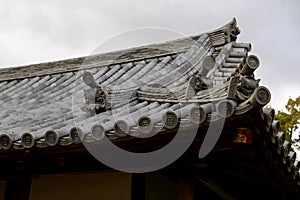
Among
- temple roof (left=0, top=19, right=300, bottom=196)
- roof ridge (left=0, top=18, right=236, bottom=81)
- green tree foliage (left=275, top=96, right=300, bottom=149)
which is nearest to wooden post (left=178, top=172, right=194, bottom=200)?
temple roof (left=0, top=19, right=300, bottom=196)

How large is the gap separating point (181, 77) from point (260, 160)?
6.82 feet

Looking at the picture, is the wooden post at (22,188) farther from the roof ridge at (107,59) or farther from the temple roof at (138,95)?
the roof ridge at (107,59)

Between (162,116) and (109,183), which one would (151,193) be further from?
(162,116)

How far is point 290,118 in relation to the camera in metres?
14.9

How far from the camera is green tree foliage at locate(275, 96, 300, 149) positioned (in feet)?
48.5

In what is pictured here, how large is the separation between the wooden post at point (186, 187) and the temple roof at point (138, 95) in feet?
2.07

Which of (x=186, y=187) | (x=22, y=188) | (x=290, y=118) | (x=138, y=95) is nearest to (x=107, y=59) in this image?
(x=138, y=95)

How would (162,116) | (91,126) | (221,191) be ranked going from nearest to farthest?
(162,116) → (91,126) → (221,191)

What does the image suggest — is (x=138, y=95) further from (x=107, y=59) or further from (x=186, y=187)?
(x=107, y=59)

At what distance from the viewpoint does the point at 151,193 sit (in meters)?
5.10

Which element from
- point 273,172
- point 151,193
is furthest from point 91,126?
point 273,172

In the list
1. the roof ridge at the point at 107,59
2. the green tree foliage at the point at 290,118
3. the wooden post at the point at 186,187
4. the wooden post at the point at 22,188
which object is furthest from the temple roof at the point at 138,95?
the green tree foliage at the point at 290,118

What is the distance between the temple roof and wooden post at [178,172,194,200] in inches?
24.8

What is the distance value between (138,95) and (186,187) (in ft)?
4.26
